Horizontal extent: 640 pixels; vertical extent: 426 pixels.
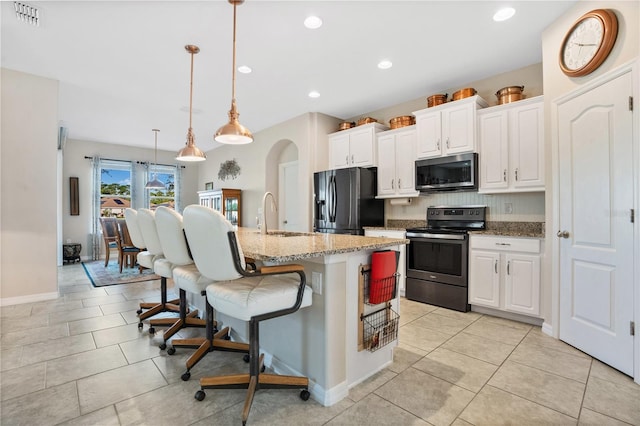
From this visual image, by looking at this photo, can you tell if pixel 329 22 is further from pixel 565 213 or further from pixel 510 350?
pixel 510 350

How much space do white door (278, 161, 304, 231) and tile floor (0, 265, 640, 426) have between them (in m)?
3.63

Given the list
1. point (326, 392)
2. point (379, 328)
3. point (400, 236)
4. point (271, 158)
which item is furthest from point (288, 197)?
point (326, 392)

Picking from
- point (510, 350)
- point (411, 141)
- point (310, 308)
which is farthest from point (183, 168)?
point (510, 350)

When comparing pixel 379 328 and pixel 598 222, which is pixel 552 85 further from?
pixel 379 328

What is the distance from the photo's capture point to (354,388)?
6.13ft

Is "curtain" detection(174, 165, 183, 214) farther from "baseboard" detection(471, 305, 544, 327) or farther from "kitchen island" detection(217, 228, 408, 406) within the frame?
"baseboard" detection(471, 305, 544, 327)

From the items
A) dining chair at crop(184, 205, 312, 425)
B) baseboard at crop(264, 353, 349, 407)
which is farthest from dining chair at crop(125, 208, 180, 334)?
baseboard at crop(264, 353, 349, 407)

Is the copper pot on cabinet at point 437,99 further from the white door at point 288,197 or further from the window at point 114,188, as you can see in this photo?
the window at point 114,188

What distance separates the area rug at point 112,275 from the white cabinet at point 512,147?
522 centimetres

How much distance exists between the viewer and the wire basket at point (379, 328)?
196 centimetres

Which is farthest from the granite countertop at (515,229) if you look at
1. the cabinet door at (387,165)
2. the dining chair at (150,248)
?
the dining chair at (150,248)

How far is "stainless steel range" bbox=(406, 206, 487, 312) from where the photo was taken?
3.36m

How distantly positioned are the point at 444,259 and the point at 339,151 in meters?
2.42

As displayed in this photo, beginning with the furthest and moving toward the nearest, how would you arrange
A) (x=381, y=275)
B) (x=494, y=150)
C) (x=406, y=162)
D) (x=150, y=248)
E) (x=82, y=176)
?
(x=82, y=176)
(x=406, y=162)
(x=494, y=150)
(x=150, y=248)
(x=381, y=275)
